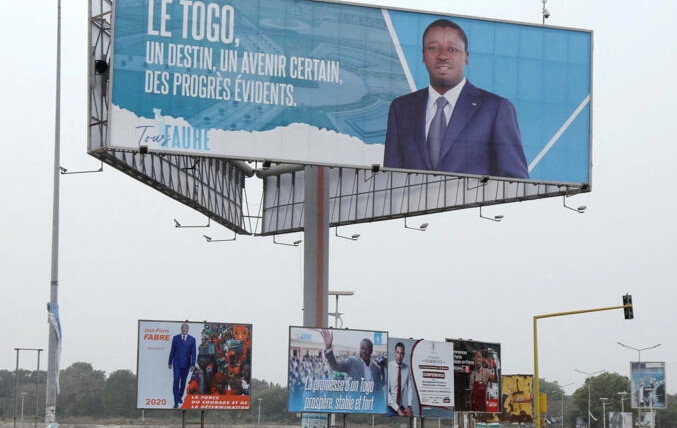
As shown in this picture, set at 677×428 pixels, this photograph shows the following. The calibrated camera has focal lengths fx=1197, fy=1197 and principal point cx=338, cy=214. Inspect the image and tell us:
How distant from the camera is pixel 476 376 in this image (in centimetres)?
4375

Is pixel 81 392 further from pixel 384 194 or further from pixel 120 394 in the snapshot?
pixel 384 194

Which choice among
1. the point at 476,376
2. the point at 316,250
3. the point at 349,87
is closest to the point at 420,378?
the point at 476,376

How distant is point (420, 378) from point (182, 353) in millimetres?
9340

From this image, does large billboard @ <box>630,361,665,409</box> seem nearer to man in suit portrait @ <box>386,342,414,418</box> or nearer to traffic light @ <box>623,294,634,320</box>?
traffic light @ <box>623,294,634,320</box>

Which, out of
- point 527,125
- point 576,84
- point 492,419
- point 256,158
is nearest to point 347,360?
point 256,158

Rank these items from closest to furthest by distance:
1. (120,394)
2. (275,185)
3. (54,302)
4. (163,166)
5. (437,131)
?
(54,302) < (437,131) < (163,166) < (275,185) < (120,394)

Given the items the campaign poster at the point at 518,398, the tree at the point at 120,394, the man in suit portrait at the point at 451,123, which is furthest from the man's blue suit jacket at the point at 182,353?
the tree at the point at 120,394

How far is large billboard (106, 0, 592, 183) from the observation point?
3781 cm

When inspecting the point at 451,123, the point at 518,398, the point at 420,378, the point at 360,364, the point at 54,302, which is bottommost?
the point at 518,398

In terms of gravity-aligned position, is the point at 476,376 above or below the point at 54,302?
below

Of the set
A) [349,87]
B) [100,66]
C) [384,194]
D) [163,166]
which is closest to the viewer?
[100,66]

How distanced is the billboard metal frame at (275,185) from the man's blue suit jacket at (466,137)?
471mm

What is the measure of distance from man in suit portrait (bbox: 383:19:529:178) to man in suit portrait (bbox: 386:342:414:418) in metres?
6.50

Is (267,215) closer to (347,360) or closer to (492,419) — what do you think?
(492,419)
